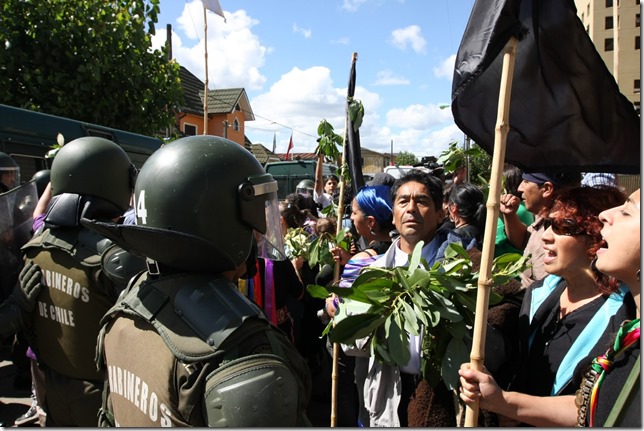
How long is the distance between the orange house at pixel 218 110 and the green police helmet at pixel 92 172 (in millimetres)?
20944

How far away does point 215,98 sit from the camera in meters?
28.4

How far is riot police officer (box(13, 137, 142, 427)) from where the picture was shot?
2719 millimetres

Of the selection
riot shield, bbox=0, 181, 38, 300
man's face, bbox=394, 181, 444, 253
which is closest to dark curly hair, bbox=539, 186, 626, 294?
man's face, bbox=394, 181, 444, 253

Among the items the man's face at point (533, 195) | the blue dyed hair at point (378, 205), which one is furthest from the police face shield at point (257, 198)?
the man's face at point (533, 195)

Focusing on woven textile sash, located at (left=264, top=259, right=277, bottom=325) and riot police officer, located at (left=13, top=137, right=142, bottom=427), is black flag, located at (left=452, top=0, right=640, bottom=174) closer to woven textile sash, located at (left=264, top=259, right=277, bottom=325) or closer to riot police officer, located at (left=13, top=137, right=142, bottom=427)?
riot police officer, located at (left=13, top=137, right=142, bottom=427)

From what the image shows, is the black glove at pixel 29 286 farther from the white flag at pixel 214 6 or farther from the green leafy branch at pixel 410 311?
the white flag at pixel 214 6

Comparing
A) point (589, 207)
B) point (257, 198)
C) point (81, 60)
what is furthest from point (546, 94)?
point (81, 60)

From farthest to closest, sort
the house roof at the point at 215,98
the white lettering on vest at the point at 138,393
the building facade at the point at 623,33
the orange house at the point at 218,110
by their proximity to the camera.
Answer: the house roof at the point at 215,98 → the orange house at the point at 218,110 → the building facade at the point at 623,33 → the white lettering on vest at the point at 138,393

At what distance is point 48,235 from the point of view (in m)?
2.93

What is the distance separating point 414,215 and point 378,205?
25.0 inches

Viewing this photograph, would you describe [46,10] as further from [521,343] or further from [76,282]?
[521,343]

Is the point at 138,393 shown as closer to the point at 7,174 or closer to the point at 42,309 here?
the point at 42,309

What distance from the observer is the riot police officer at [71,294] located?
2.72 metres

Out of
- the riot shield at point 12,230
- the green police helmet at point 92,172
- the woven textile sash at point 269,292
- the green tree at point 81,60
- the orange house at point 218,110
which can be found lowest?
the woven textile sash at point 269,292
